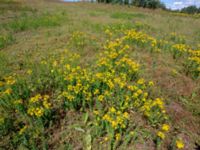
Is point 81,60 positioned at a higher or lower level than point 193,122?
higher

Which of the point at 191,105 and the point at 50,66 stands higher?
the point at 50,66

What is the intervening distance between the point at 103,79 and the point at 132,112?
0.84m

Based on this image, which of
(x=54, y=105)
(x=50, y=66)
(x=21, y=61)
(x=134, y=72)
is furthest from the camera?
(x=21, y=61)

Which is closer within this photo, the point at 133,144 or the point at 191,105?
the point at 133,144

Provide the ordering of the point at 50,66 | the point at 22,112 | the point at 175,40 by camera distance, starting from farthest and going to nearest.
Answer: the point at 175,40, the point at 50,66, the point at 22,112

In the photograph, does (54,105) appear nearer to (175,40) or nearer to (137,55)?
(137,55)

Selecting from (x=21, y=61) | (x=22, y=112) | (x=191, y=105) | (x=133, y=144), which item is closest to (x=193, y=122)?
(x=191, y=105)

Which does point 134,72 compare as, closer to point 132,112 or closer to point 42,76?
point 132,112

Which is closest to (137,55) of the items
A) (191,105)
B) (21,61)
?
(191,105)

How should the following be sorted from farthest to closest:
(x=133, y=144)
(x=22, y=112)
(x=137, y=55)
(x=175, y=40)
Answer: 1. (x=175, y=40)
2. (x=137, y=55)
3. (x=22, y=112)
4. (x=133, y=144)

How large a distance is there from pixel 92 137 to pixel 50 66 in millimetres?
2434

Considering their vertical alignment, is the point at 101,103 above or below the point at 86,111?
above

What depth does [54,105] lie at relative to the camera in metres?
3.39

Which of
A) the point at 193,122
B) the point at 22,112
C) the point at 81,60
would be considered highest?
the point at 81,60
